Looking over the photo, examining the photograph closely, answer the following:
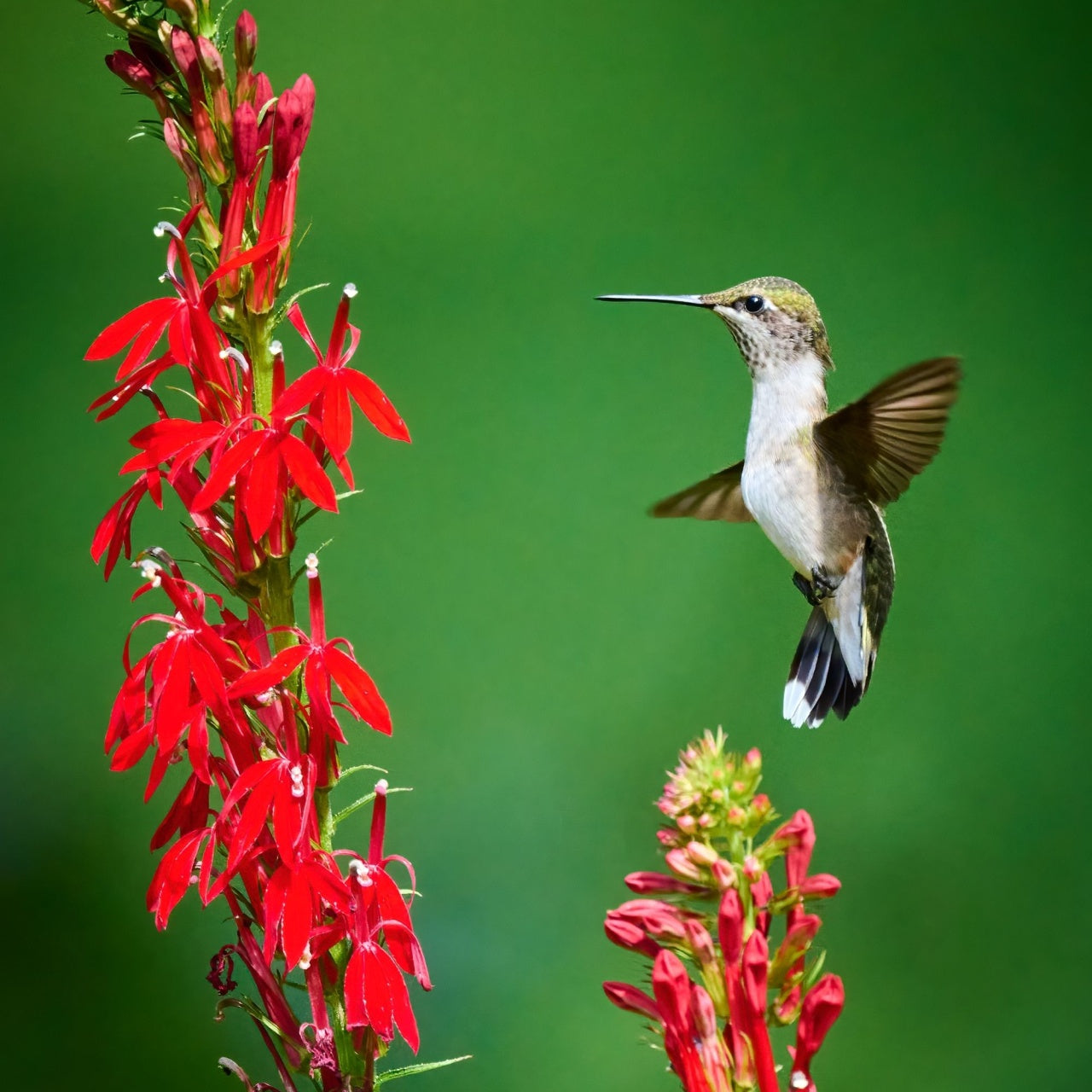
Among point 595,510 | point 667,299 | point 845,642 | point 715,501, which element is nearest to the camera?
point 667,299

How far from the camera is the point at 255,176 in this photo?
21.2 inches

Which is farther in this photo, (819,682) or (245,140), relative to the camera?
(819,682)

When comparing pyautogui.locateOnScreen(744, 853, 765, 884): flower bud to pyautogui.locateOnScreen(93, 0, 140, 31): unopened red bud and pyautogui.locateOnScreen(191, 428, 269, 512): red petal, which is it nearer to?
pyautogui.locateOnScreen(191, 428, 269, 512): red petal

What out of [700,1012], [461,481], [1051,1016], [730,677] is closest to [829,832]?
[730,677]

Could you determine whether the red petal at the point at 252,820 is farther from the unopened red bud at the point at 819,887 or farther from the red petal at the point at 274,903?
the unopened red bud at the point at 819,887

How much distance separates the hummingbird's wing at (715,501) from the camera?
0.95 meters

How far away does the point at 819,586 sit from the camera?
0.86 meters

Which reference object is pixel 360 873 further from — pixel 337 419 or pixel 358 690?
pixel 337 419

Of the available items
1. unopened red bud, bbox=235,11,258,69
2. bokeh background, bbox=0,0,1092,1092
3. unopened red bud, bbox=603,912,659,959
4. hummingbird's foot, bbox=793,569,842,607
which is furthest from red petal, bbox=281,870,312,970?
bokeh background, bbox=0,0,1092,1092

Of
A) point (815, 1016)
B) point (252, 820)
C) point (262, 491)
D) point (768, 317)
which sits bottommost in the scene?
point (815, 1016)

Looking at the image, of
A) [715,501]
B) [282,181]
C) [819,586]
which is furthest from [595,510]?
[282,181]

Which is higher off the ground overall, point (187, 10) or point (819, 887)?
point (187, 10)

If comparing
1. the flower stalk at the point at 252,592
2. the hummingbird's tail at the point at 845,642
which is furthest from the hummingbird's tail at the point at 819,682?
the flower stalk at the point at 252,592

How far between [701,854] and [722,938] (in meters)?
0.04
